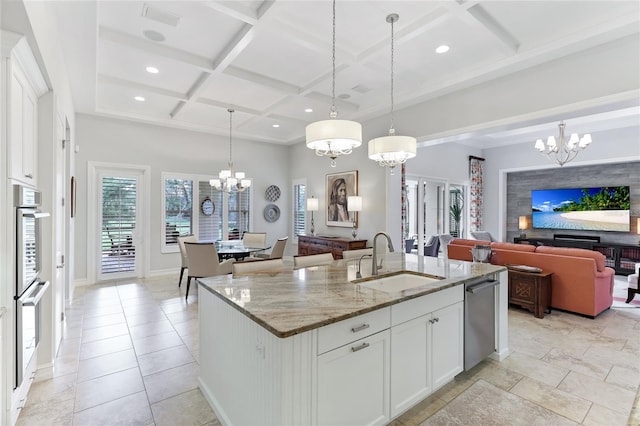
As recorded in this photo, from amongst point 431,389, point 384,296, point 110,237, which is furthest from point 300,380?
point 110,237

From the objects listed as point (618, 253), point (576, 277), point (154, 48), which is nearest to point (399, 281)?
point (576, 277)

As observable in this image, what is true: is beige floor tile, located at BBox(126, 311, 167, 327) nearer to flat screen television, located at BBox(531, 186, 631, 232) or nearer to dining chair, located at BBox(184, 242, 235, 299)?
dining chair, located at BBox(184, 242, 235, 299)

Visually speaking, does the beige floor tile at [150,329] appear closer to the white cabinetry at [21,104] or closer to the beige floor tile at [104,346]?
the beige floor tile at [104,346]

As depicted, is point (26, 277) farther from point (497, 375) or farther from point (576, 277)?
point (576, 277)

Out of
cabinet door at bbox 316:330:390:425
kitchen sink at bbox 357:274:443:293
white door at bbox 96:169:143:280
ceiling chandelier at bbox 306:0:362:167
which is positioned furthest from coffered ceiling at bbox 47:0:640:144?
cabinet door at bbox 316:330:390:425

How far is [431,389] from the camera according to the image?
2256 mm

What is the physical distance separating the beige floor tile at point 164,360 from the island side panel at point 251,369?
26.4 inches

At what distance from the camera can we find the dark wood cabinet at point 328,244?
19.2 feet

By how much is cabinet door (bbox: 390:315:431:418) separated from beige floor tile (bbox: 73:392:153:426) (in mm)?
1680

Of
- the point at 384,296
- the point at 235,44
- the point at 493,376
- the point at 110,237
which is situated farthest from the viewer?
the point at 110,237

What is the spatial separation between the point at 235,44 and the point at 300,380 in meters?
3.39

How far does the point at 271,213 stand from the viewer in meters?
8.08

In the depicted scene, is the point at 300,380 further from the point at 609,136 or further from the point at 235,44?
the point at 609,136

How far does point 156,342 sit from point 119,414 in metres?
1.22
